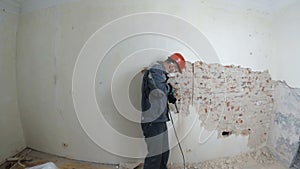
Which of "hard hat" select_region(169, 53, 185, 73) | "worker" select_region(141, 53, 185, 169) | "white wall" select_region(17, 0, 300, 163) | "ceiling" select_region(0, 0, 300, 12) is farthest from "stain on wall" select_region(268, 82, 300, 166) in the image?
"worker" select_region(141, 53, 185, 169)

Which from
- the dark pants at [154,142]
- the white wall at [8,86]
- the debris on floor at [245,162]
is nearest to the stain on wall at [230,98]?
the debris on floor at [245,162]

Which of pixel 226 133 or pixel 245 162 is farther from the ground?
pixel 226 133

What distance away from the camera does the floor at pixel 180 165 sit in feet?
6.37

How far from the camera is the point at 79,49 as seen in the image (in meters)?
1.88

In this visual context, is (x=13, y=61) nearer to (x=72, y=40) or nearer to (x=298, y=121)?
(x=72, y=40)

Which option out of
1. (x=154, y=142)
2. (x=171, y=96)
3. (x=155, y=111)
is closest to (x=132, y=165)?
(x=154, y=142)

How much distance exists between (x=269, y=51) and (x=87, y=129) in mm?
2522

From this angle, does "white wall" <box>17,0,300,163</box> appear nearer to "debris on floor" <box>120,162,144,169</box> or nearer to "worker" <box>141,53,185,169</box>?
"debris on floor" <box>120,162,144,169</box>

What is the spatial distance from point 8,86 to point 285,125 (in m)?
3.49

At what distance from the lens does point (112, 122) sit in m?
1.93

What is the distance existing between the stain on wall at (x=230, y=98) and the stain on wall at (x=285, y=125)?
82mm

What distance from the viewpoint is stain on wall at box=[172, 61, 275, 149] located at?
1948 millimetres

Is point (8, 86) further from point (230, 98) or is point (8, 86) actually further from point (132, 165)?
point (230, 98)

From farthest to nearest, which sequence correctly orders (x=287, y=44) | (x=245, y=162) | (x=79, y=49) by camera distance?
(x=245, y=162) → (x=287, y=44) → (x=79, y=49)
